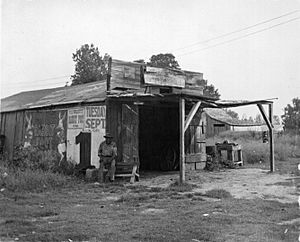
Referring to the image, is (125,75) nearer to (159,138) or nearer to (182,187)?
(159,138)

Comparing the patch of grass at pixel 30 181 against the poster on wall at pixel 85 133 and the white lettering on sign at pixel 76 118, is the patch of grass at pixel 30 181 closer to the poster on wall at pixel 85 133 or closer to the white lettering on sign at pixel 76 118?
the poster on wall at pixel 85 133

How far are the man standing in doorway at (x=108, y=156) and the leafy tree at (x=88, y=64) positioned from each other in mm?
35239

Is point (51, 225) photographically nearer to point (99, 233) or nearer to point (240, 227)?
point (99, 233)

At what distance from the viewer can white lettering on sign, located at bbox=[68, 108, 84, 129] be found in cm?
1583

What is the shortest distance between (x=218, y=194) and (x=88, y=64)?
42.4m

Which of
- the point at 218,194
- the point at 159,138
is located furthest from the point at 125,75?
the point at 218,194

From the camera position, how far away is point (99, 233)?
683 cm

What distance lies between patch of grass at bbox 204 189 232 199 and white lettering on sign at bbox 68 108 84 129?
630cm

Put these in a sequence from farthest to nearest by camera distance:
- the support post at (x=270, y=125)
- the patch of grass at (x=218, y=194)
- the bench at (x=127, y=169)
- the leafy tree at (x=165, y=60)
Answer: the leafy tree at (x=165, y=60) → the support post at (x=270, y=125) → the bench at (x=127, y=169) → the patch of grass at (x=218, y=194)

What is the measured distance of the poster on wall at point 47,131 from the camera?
16672 millimetres

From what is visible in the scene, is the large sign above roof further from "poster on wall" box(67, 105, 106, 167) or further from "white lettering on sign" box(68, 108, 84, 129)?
"white lettering on sign" box(68, 108, 84, 129)

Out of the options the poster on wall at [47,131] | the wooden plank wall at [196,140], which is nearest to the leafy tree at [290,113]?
the wooden plank wall at [196,140]

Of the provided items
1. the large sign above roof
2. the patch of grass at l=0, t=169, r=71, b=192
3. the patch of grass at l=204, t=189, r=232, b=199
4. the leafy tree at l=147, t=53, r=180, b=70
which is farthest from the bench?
the leafy tree at l=147, t=53, r=180, b=70

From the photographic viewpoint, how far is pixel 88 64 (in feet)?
169
